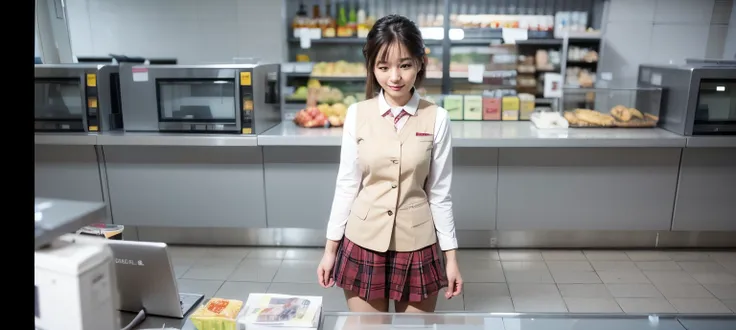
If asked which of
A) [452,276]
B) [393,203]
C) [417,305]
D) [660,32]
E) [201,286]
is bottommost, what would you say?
[201,286]

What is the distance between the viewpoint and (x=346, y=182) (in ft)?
5.26

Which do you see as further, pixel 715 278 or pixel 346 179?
pixel 715 278

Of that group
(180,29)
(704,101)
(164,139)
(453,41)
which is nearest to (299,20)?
(180,29)

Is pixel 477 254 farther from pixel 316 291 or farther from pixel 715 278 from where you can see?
pixel 715 278

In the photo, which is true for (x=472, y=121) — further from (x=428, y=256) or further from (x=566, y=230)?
(x=428, y=256)

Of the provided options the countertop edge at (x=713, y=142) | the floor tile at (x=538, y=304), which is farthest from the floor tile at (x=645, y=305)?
the countertop edge at (x=713, y=142)

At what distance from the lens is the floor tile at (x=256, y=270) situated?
3.21m

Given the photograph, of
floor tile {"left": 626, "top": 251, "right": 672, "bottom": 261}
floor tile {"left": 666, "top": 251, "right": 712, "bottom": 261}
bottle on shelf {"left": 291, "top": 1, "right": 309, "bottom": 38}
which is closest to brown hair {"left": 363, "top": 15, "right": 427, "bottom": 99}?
floor tile {"left": 626, "top": 251, "right": 672, "bottom": 261}

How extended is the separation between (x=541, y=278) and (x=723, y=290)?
1054mm

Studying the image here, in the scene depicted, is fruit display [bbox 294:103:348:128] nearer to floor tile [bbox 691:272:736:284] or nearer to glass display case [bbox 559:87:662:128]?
glass display case [bbox 559:87:662:128]

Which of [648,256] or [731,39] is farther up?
[731,39]

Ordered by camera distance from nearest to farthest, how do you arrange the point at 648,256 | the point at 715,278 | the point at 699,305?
the point at 699,305 < the point at 715,278 < the point at 648,256

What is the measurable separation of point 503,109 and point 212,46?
2821 millimetres

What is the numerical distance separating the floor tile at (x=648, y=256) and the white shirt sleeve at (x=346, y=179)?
2.69m
